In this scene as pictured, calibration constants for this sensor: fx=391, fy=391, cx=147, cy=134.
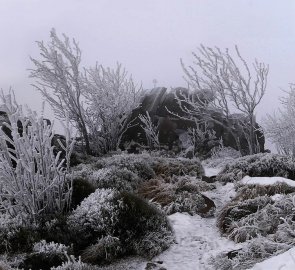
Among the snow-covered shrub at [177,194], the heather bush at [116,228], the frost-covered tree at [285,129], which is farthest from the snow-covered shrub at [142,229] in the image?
the frost-covered tree at [285,129]

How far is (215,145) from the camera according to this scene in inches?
735

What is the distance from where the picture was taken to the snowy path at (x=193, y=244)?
5254mm

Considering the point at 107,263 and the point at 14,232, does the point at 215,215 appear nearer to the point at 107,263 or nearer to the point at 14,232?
the point at 107,263

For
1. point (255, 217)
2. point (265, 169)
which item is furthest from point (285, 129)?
point (255, 217)

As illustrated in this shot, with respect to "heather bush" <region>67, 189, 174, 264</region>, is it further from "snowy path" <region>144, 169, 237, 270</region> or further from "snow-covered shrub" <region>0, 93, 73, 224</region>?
"snow-covered shrub" <region>0, 93, 73, 224</region>

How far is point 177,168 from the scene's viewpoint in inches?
396

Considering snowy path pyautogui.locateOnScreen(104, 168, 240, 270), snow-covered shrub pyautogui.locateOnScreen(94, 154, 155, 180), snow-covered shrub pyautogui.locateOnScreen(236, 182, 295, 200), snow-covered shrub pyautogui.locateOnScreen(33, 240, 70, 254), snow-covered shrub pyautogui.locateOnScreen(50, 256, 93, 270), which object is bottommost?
snowy path pyautogui.locateOnScreen(104, 168, 240, 270)

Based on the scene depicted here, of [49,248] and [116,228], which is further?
[116,228]

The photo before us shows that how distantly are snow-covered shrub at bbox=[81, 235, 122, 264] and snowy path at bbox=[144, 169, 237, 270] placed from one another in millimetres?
579

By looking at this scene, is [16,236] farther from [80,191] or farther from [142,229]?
[142,229]

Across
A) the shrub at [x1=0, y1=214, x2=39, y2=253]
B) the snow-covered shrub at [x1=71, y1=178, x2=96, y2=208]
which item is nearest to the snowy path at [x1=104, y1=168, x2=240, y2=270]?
the shrub at [x1=0, y1=214, x2=39, y2=253]

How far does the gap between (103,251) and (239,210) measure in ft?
7.41

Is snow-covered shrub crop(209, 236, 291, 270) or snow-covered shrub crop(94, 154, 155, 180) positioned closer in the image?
snow-covered shrub crop(209, 236, 291, 270)

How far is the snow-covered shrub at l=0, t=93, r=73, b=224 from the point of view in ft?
18.3
